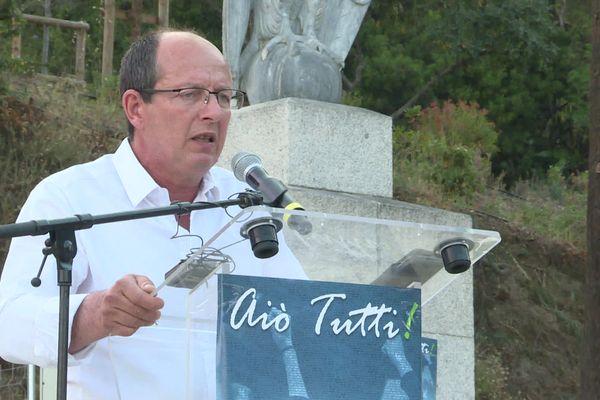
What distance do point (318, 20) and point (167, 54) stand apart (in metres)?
4.57

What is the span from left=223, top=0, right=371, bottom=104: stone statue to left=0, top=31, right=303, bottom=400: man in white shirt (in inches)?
155

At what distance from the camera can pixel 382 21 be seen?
2297cm

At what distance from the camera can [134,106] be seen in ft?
10.8

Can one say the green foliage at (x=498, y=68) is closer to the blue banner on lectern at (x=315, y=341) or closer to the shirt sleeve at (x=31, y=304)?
the shirt sleeve at (x=31, y=304)

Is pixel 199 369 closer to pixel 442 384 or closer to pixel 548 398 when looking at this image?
pixel 442 384

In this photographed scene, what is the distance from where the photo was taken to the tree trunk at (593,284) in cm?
855

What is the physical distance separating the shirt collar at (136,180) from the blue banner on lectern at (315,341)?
2.78ft

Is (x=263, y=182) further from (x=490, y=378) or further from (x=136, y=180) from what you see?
(x=490, y=378)

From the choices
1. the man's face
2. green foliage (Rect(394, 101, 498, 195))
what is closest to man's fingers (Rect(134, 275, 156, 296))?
the man's face

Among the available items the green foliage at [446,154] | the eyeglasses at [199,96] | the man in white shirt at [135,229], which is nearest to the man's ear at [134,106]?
the man in white shirt at [135,229]

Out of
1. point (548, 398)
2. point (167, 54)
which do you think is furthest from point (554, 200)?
point (167, 54)

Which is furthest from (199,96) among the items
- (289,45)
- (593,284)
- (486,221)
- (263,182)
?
(486,221)

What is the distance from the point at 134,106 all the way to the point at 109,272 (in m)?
0.51

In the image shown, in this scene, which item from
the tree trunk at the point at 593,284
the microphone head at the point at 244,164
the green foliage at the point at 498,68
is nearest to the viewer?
the microphone head at the point at 244,164
